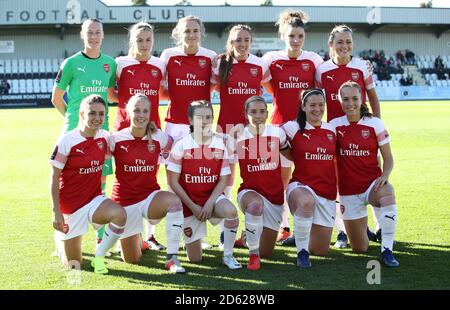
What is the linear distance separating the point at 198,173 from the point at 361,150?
137cm

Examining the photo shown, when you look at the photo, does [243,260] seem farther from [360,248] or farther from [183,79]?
[183,79]

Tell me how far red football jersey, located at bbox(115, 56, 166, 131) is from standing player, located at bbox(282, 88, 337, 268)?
1282 mm

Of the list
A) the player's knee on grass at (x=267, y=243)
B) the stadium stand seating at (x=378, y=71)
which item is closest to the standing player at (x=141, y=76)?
the player's knee on grass at (x=267, y=243)

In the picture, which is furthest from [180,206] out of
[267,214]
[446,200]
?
[446,200]

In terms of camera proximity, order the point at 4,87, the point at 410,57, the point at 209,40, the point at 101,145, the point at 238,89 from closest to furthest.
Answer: the point at 101,145 → the point at 238,89 → the point at 4,87 → the point at 209,40 → the point at 410,57

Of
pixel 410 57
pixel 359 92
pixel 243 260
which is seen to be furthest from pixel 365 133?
pixel 410 57

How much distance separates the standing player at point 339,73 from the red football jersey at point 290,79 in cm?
11

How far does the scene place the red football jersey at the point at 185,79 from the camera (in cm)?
546

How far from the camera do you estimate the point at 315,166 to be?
4.94 meters

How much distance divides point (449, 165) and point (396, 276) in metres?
5.65

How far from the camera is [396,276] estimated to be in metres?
4.23

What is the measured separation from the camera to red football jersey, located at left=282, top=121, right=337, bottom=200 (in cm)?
494

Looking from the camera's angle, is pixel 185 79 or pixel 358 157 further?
pixel 185 79

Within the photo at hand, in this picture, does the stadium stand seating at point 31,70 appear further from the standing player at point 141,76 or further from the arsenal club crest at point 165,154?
the arsenal club crest at point 165,154
